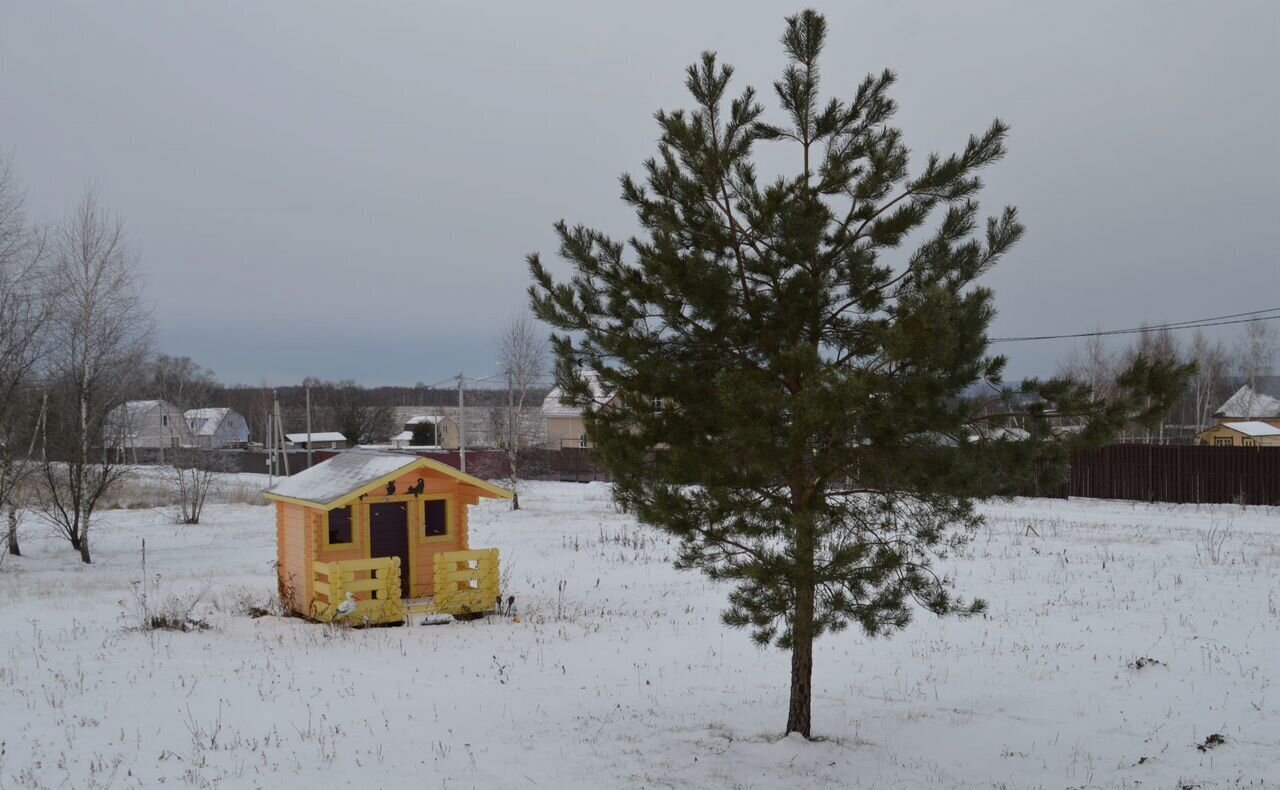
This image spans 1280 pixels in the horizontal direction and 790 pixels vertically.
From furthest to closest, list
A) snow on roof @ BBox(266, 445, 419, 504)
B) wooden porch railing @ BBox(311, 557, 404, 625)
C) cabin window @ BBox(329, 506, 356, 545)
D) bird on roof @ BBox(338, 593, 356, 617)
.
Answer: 1. cabin window @ BBox(329, 506, 356, 545)
2. snow on roof @ BBox(266, 445, 419, 504)
3. wooden porch railing @ BBox(311, 557, 404, 625)
4. bird on roof @ BBox(338, 593, 356, 617)

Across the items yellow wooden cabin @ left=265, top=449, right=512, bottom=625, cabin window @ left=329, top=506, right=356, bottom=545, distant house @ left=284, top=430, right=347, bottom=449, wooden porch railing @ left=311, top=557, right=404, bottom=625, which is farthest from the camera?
distant house @ left=284, top=430, right=347, bottom=449

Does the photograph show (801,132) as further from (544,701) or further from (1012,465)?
(544,701)

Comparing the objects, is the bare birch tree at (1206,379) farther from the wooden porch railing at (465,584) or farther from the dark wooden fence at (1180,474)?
the wooden porch railing at (465,584)

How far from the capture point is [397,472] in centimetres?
1298

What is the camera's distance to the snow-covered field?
669cm

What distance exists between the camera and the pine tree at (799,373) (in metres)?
5.78

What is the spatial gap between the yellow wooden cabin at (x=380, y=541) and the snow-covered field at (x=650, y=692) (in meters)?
0.64

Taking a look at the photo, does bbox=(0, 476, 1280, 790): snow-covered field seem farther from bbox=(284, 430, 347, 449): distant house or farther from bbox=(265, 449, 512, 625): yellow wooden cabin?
bbox=(284, 430, 347, 449): distant house

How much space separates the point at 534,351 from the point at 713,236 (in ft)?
95.7

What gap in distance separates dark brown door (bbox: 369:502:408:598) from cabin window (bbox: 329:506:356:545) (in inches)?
11.2

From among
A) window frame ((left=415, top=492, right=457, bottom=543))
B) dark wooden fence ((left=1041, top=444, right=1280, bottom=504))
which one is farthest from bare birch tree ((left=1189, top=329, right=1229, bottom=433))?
window frame ((left=415, top=492, right=457, bottom=543))

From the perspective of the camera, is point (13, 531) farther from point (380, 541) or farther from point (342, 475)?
point (380, 541)

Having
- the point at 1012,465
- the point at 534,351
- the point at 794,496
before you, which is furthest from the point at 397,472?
the point at 534,351

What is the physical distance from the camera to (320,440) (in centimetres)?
7606
